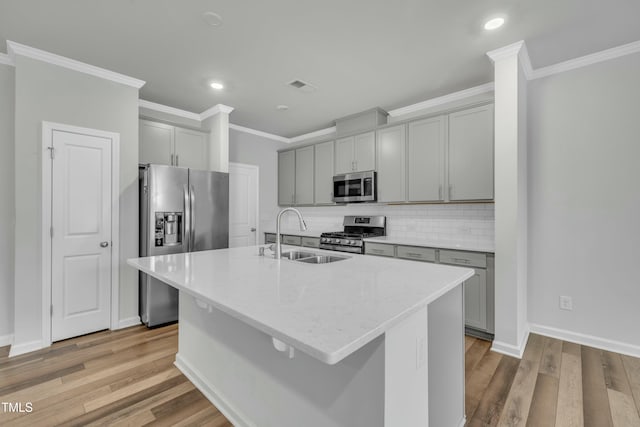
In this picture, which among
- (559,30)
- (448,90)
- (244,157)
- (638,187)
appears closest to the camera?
(559,30)

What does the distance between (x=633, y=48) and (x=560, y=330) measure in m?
2.53

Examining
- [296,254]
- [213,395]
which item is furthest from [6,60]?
[213,395]

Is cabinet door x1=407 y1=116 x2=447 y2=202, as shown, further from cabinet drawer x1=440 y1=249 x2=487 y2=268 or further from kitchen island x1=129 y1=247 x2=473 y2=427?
kitchen island x1=129 y1=247 x2=473 y2=427

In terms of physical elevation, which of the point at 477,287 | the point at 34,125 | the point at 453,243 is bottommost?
the point at 477,287

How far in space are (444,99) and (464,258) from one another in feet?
6.36

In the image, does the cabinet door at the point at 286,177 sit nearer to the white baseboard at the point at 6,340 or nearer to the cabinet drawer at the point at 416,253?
the cabinet drawer at the point at 416,253

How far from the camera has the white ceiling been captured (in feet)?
6.82

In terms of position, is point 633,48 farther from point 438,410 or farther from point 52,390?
point 52,390

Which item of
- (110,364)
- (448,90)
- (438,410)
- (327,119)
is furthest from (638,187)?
(110,364)

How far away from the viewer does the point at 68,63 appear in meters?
2.81

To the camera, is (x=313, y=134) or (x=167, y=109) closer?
(x=167, y=109)

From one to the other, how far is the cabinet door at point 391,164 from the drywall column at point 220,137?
2.05 metres

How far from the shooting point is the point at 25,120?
263cm

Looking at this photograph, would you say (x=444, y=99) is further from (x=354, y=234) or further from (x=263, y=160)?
(x=263, y=160)
